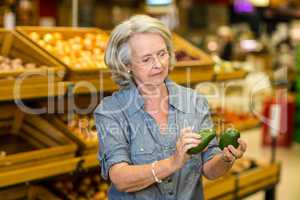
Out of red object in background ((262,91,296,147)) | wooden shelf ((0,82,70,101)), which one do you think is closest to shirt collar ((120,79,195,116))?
wooden shelf ((0,82,70,101))

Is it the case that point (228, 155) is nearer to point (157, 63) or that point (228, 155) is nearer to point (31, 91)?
point (157, 63)

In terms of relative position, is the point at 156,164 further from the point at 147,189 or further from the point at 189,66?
the point at 189,66

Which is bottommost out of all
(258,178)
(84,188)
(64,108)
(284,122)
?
(284,122)

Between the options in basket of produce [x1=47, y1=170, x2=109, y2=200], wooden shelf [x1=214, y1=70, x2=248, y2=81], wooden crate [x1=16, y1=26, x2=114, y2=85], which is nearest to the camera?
wooden crate [x1=16, y1=26, x2=114, y2=85]

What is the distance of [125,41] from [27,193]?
1.74 m

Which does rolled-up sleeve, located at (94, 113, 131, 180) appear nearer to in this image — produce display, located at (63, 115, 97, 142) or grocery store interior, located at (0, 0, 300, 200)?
grocery store interior, located at (0, 0, 300, 200)

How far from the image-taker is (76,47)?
12.8 feet

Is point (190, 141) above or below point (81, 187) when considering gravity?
above

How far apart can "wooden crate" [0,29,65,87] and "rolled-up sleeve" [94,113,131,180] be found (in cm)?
98

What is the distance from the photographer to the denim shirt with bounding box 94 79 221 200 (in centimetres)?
222

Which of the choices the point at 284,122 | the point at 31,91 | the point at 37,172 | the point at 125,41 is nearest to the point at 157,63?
the point at 125,41

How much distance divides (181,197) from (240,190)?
2329 millimetres

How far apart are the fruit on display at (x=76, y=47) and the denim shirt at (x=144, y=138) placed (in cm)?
118

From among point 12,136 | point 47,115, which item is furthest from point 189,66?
point 12,136
